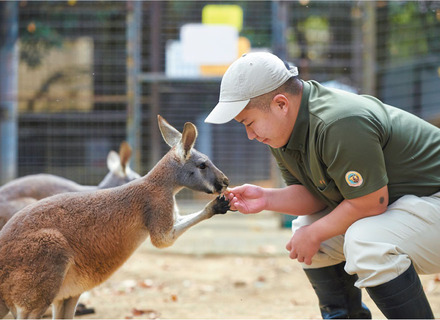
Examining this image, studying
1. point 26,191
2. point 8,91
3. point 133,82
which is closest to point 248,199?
point 26,191

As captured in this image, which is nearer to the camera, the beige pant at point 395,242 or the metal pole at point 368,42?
A: the beige pant at point 395,242

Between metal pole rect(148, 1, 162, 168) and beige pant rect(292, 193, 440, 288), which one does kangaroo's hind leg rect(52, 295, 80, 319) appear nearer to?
beige pant rect(292, 193, 440, 288)

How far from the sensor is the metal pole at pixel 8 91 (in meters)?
6.47

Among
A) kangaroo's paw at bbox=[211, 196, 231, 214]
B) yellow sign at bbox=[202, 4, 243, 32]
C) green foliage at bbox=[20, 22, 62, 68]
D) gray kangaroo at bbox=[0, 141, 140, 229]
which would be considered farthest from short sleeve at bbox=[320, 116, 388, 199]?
green foliage at bbox=[20, 22, 62, 68]

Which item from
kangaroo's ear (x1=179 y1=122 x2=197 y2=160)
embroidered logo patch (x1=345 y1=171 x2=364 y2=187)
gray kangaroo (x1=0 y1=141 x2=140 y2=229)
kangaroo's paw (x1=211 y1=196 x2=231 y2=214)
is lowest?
gray kangaroo (x1=0 y1=141 x2=140 y2=229)

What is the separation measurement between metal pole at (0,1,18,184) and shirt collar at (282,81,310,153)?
15.5 ft

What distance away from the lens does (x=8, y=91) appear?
669 centimetres

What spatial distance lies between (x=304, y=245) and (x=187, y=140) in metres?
0.85

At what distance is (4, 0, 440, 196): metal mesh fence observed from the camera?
7102 mm

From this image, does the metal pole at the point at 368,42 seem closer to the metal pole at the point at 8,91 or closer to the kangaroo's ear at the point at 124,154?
the kangaroo's ear at the point at 124,154

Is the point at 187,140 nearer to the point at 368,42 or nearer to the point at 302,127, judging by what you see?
the point at 302,127

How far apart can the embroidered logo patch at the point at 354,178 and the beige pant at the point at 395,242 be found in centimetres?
18

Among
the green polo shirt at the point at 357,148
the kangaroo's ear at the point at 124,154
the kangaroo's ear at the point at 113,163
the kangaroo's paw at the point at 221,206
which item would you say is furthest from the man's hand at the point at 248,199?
the kangaroo's ear at the point at 113,163

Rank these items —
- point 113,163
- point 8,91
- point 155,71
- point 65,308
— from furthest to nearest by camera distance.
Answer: point 155,71 → point 8,91 → point 113,163 → point 65,308
